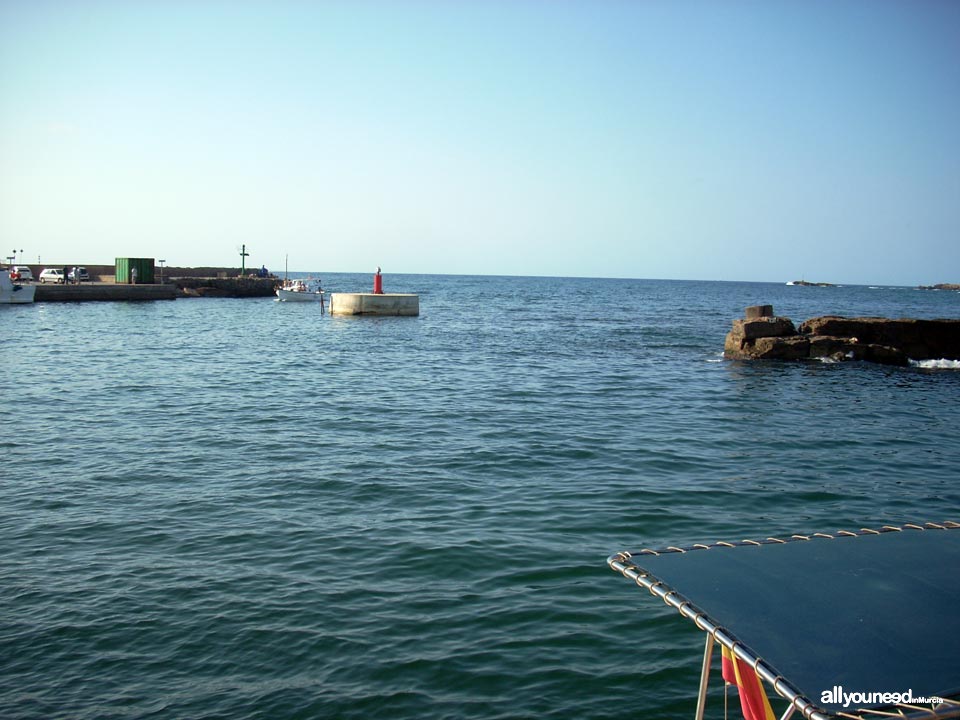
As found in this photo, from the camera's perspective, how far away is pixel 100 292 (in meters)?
63.0

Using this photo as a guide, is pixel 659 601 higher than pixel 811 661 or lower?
lower

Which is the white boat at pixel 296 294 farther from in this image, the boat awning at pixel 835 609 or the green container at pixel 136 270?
the boat awning at pixel 835 609

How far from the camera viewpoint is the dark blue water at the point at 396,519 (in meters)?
5.91

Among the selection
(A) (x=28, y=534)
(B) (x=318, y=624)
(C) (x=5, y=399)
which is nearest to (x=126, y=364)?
(C) (x=5, y=399)

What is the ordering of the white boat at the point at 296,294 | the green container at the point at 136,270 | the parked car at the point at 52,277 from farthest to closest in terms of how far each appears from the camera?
the green container at the point at 136,270 < the white boat at the point at 296,294 < the parked car at the point at 52,277

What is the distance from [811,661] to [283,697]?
385 centimetres

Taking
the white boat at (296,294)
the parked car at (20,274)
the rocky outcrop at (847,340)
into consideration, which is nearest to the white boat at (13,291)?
the parked car at (20,274)

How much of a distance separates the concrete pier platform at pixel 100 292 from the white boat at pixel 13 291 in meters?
2.38

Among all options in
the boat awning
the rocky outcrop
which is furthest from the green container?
the boat awning

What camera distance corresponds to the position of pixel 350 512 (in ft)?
31.5

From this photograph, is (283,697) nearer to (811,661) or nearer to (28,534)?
(811,661)

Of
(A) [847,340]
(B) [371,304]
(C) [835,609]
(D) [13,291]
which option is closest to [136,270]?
(D) [13,291]

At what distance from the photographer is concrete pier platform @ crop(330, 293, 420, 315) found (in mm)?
47000

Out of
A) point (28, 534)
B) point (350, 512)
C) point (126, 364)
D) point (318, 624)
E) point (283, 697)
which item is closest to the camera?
point (283, 697)
